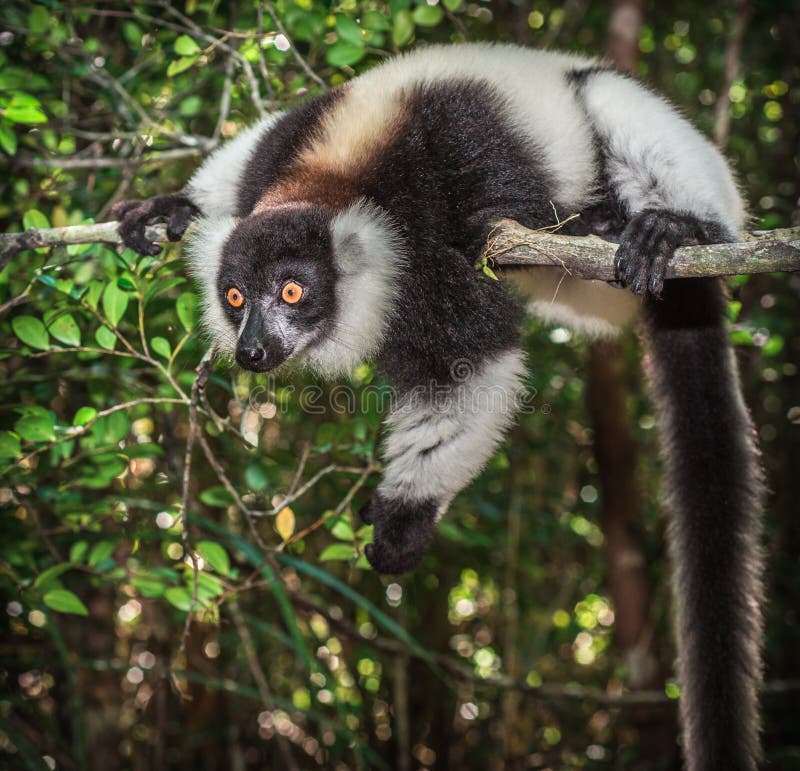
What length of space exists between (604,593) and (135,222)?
4.20 meters

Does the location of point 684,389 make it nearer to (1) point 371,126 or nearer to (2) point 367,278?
(2) point 367,278

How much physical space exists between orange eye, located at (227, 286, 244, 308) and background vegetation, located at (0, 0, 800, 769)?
145 mm

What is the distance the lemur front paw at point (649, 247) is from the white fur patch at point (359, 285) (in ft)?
2.22

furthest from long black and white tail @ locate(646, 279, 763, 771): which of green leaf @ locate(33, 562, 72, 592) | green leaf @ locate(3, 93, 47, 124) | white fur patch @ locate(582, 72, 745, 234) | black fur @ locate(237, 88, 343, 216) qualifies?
green leaf @ locate(3, 93, 47, 124)

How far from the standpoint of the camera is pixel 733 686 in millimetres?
2160

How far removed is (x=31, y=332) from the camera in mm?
1979

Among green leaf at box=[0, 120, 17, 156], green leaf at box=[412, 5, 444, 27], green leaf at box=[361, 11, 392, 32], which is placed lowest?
green leaf at box=[0, 120, 17, 156]

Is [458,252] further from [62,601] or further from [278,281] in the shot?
[62,601]

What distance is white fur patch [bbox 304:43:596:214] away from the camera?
7.43 feet

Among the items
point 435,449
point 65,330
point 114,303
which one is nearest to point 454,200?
point 435,449

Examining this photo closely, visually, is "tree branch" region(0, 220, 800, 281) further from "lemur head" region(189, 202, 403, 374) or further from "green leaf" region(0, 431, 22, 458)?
"green leaf" region(0, 431, 22, 458)

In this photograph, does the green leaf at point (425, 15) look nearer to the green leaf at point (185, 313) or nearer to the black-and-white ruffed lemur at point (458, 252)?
the black-and-white ruffed lemur at point (458, 252)

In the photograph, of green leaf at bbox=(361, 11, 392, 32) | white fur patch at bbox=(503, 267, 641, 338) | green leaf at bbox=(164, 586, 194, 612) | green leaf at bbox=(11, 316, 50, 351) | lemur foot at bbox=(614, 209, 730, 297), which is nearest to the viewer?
lemur foot at bbox=(614, 209, 730, 297)

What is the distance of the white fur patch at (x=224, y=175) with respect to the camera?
2.56m
